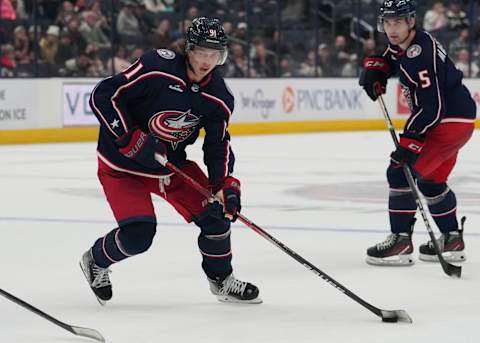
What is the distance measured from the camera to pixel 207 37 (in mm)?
3434

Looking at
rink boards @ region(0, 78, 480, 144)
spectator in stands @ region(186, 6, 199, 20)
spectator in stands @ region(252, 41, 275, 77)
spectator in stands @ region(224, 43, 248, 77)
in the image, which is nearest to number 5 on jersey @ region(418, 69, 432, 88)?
rink boards @ region(0, 78, 480, 144)

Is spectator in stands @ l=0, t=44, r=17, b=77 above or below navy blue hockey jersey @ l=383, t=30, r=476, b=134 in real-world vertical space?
below

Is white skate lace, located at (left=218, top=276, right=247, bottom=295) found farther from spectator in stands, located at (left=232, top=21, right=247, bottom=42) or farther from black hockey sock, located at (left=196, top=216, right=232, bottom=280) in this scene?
spectator in stands, located at (left=232, top=21, right=247, bottom=42)

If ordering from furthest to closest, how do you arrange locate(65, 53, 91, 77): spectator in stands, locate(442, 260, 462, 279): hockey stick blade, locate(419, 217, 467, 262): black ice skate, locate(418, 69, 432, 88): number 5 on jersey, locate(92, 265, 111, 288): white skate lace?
locate(65, 53, 91, 77): spectator in stands < locate(419, 217, 467, 262): black ice skate < locate(418, 69, 432, 88): number 5 on jersey < locate(442, 260, 462, 279): hockey stick blade < locate(92, 265, 111, 288): white skate lace

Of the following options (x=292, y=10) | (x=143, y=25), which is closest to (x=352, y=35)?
(x=292, y=10)

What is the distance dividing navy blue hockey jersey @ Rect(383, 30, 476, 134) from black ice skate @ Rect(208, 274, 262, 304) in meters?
1.14

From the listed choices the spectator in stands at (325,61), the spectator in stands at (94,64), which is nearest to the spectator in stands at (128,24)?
the spectator in stands at (94,64)

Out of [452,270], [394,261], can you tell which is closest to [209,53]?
[452,270]

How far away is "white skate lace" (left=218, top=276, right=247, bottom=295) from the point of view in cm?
368

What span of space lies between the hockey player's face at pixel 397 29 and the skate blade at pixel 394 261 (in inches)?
34.2

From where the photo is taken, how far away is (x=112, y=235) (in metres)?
3.61

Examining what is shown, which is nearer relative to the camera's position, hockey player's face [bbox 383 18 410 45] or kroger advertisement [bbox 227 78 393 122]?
hockey player's face [bbox 383 18 410 45]

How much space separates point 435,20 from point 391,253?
11.4m

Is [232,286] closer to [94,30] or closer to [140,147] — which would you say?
[140,147]
